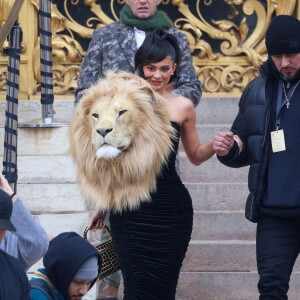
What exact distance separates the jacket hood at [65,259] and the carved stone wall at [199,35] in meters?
4.42

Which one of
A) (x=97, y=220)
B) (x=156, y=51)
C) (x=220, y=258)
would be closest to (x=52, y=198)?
(x=220, y=258)

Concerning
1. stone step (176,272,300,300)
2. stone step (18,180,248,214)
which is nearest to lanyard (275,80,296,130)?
stone step (176,272,300,300)

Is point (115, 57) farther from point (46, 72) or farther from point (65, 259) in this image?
point (65, 259)

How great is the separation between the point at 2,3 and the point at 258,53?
227 cm

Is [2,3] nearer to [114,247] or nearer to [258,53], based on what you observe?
[258,53]

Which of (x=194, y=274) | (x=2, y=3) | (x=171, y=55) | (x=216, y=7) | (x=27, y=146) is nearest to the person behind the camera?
(x=171, y=55)

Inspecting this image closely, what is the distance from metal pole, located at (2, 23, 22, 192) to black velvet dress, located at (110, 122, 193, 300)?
71.5 inches

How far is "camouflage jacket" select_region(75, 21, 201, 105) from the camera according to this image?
5969 millimetres

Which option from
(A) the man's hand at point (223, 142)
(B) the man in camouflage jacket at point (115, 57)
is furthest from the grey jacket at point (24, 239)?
(B) the man in camouflage jacket at point (115, 57)

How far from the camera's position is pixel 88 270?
436cm

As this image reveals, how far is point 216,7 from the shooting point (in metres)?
9.14

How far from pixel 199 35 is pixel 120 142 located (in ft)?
13.9

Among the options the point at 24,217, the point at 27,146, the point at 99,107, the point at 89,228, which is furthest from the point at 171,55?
the point at 27,146

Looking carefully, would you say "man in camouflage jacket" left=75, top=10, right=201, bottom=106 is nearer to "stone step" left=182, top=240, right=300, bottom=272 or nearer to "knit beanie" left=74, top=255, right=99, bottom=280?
"stone step" left=182, top=240, right=300, bottom=272
